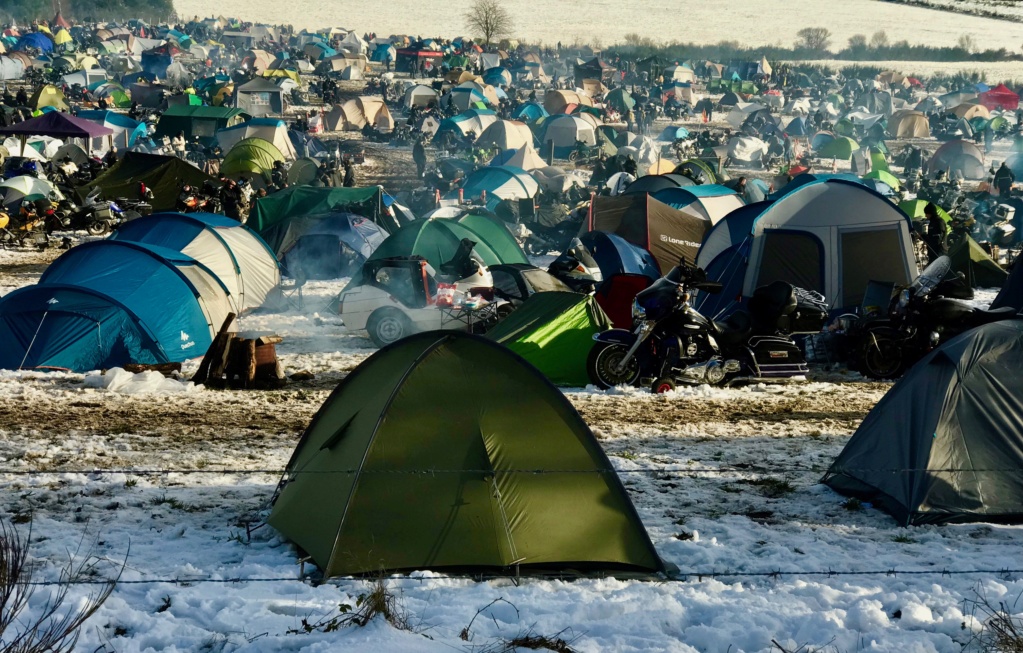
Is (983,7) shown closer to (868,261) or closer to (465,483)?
(868,261)

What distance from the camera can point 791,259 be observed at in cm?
1430

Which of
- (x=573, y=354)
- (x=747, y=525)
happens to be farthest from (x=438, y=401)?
(x=573, y=354)

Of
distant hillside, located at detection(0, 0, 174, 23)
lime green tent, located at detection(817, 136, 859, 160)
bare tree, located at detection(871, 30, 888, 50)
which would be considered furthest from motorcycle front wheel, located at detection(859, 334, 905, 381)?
distant hillside, located at detection(0, 0, 174, 23)

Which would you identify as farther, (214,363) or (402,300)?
(402,300)

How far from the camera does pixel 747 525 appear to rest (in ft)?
24.5

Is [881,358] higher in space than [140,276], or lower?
lower

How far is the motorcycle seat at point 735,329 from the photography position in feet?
Answer: 39.1

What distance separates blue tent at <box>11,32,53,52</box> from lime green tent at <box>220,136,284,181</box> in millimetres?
48107

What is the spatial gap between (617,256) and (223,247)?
589 centimetres

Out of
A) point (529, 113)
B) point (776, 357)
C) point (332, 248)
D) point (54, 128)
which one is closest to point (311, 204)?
point (332, 248)

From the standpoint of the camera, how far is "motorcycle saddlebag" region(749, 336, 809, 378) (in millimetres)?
12031

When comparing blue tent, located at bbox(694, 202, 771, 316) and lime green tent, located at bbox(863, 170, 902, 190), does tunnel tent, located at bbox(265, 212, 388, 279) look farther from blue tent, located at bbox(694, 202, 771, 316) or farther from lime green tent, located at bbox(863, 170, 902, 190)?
lime green tent, located at bbox(863, 170, 902, 190)

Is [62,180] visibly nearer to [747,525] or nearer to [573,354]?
[573,354]

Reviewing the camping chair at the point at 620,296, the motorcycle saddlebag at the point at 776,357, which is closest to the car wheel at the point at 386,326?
the camping chair at the point at 620,296
